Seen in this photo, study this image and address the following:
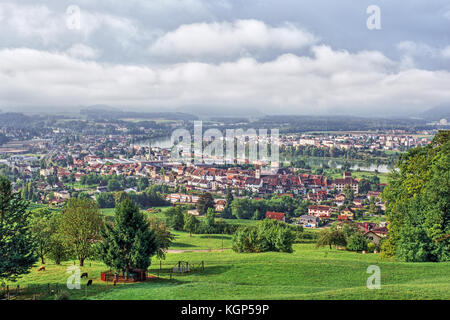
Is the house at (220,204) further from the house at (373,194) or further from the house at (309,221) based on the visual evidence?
the house at (373,194)

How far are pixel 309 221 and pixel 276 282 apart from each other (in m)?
31.2

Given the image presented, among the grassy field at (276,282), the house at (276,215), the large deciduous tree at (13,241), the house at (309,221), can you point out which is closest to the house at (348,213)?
the house at (309,221)

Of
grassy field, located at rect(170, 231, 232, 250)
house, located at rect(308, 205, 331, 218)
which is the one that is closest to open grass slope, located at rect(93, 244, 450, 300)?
grassy field, located at rect(170, 231, 232, 250)

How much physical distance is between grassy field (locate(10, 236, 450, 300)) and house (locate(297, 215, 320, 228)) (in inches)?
1018

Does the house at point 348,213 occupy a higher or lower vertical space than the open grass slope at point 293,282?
lower

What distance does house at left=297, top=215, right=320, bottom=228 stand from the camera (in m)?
41.3

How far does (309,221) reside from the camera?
138 ft

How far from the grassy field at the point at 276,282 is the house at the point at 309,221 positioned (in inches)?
1018

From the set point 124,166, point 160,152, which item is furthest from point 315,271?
point 160,152

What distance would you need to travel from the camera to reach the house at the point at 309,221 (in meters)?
41.3

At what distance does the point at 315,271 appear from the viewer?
43.4ft

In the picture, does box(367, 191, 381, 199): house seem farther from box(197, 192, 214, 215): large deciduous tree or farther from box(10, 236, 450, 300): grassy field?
box(10, 236, 450, 300): grassy field
